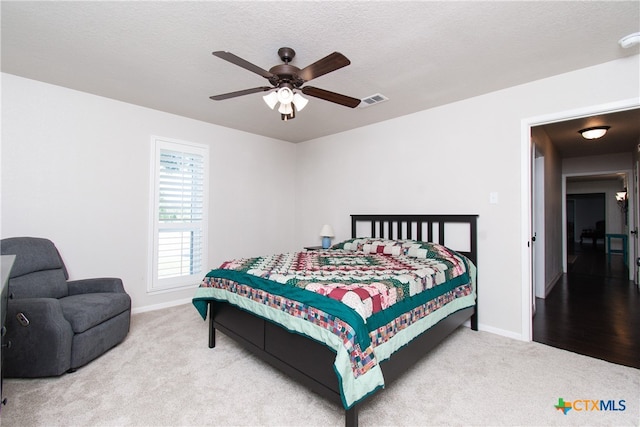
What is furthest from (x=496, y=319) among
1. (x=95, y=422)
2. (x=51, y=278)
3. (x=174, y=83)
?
(x=51, y=278)

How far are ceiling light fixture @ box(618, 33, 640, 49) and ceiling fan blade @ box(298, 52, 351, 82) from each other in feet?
6.97

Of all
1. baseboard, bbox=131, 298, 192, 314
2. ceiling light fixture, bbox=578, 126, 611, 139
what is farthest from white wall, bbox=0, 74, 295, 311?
ceiling light fixture, bbox=578, 126, 611, 139

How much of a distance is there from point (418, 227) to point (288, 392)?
2.46 metres

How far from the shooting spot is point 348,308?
169 cm

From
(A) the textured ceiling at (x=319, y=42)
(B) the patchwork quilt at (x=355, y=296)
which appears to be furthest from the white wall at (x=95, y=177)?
(B) the patchwork quilt at (x=355, y=296)

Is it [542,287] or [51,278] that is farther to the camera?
[542,287]

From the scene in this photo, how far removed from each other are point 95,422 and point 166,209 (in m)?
2.60

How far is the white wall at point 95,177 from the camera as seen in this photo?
9.59 ft

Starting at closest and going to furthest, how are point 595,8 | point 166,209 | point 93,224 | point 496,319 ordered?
point 595,8 < point 496,319 < point 93,224 < point 166,209

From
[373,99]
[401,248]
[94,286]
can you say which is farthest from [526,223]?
[94,286]

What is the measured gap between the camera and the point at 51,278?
2.73 metres

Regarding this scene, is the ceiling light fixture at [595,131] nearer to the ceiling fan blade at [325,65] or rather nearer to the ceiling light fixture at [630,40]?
the ceiling light fixture at [630,40]

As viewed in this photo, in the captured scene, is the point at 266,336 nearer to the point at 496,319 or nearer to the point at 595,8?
the point at 496,319

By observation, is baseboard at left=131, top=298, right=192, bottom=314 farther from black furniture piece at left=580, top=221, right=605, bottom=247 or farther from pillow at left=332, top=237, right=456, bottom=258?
black furniture piece at left=580, top=221, right=605, bottom=247
